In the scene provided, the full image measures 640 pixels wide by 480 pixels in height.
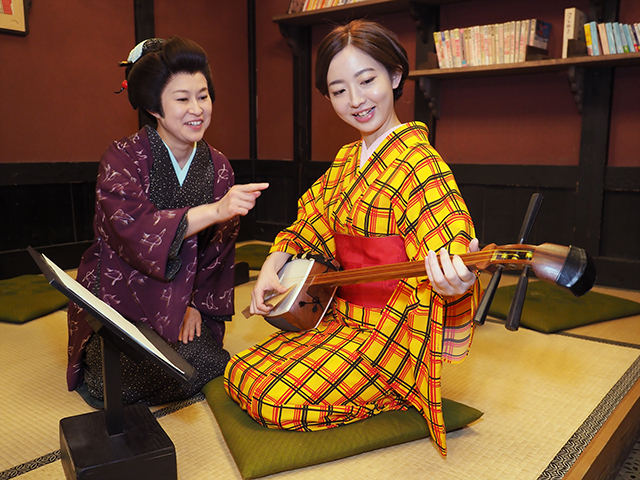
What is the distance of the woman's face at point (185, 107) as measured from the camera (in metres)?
1.97

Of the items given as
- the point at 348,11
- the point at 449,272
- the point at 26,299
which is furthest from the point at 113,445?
the point at 348,11

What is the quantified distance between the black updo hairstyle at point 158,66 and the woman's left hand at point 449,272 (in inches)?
45.4

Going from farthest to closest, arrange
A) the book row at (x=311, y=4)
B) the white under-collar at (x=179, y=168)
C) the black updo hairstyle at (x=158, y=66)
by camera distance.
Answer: the book row at (x=311, y=4) → the white under-collar at (x=179, y=168) → the black updo hairstyle at (x=158, y=66)

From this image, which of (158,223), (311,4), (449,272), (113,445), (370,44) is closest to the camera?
(449,272)

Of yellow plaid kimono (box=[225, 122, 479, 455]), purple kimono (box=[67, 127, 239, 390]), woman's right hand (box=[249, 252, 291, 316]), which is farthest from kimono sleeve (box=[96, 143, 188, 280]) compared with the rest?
yellow plaid kimono (box=[225, 122, 479, 455])

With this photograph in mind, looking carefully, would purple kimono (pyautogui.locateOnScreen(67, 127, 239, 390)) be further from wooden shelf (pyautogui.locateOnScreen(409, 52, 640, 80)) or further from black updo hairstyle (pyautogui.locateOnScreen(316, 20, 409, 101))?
wooden shelf (pyautogui.locateOnScreen(409, 52, 640, 80))

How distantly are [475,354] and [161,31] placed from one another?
3.92 m

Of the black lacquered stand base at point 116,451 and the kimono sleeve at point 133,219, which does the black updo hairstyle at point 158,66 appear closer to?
the kimono sleeve at point 133,219

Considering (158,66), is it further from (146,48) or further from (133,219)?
(133,219)

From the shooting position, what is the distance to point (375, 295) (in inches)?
69.9

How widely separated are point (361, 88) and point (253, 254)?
3146 millimetres

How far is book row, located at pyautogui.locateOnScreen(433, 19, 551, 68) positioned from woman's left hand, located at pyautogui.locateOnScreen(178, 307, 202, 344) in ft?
9.23

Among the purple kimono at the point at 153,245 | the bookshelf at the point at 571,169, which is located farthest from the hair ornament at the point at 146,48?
the bookshelf at the point at 571,169

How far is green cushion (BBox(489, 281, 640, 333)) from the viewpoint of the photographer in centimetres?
285
